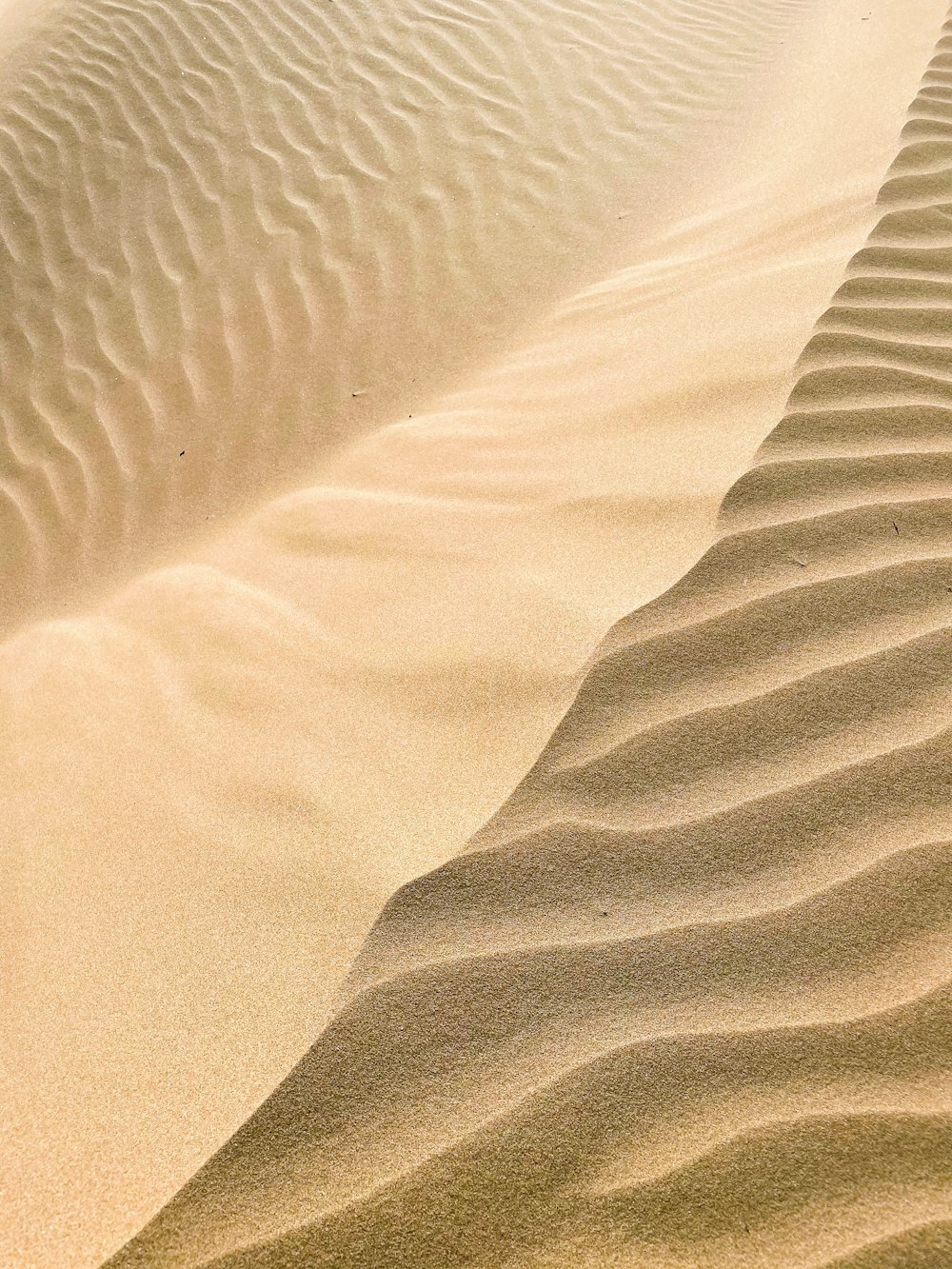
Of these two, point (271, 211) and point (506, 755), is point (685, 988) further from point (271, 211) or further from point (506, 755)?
point (271, 211)

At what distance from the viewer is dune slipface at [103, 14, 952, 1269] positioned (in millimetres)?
1248

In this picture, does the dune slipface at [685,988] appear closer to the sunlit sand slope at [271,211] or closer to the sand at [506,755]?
the sand at [506,755]

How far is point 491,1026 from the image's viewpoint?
1.46m

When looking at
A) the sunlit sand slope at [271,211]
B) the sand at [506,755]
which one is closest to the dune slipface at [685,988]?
the sand at [506,755]

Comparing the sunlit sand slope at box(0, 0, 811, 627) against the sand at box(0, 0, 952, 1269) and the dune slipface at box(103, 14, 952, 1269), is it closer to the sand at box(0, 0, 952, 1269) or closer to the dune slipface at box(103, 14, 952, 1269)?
the sand at box(0, 0, 952, 1269)

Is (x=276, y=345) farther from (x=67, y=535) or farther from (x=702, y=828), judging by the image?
(x=702, y=828)

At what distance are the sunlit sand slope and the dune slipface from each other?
2423mm

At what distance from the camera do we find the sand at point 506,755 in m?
1.31

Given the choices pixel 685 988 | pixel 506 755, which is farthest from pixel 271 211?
pixel 685 988

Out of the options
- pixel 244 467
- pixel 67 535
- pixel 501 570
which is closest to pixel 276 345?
pixel 244 467

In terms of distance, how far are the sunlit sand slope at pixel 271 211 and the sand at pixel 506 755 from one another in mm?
39

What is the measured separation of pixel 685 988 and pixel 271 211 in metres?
4.63

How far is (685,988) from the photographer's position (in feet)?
4.85

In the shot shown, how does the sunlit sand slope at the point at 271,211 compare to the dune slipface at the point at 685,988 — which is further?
the sunlit sand slope at the point at 271,211
